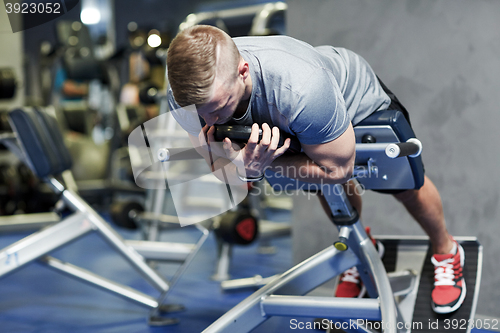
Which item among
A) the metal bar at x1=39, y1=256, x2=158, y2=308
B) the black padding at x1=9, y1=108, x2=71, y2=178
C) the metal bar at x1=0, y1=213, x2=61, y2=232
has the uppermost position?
the black padding at x1=9, y1=108, x2=71, y2=178

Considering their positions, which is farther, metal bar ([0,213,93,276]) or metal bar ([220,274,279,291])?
metal bar ([220,274,279,291])

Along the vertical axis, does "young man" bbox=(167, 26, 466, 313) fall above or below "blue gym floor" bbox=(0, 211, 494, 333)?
above

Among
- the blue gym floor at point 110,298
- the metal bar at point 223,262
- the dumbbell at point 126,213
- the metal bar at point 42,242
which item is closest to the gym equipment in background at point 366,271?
the blue gym floor at point 110,298

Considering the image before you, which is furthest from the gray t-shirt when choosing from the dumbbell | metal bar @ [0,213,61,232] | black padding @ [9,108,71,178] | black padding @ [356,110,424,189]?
metal bar @ [0,213,61,232]

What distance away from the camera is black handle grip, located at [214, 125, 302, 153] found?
3.55 ft

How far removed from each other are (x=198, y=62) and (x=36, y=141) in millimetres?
1441

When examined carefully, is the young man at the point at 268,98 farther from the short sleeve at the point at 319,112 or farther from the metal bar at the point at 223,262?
the metal bar at the point at 223,262

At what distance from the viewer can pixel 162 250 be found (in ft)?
7.23

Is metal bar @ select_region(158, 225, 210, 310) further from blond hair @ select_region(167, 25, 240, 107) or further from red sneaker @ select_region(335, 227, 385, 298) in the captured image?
blond hair @ select_region(167, 25, 240, 107)

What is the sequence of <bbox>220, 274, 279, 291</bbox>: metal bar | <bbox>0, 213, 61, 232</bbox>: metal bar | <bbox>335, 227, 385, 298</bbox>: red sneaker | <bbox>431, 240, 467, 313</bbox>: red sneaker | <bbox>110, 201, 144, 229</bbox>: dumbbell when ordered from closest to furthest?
<bbox>431, 240, 467, 313</bbox>: red sneaker
<bbox>335, 227, 385, 298</bbox>: red sneaker
<bbox>220, 274, 279, 291</bbox>: metal bar
<bbox>110, 201, 144, 229</bbox>: dumbbell
<bbox>0, 213, 61, 232</bbox>: metal bar

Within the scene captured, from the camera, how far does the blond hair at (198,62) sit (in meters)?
0.96

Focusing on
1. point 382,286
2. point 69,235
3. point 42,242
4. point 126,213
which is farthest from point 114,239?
point 382,286

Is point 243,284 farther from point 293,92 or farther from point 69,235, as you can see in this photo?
point 293,92

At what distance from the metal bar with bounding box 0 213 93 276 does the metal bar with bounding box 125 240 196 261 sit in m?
0.25
